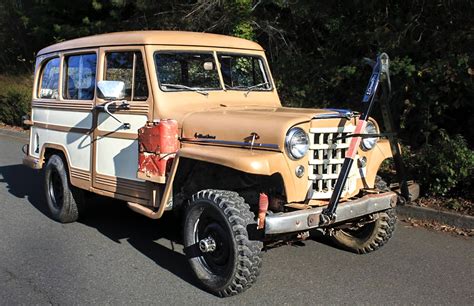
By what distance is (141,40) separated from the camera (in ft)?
16.7

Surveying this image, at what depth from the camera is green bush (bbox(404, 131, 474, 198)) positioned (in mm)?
6344

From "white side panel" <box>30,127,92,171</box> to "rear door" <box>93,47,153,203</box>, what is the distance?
19 cm

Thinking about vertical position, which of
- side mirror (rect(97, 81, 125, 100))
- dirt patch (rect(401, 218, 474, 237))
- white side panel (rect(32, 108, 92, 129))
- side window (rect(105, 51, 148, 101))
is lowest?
dirt patch (rect(401, 218, 474, 237))

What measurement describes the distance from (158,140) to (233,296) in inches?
58.5

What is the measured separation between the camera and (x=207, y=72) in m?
5.42

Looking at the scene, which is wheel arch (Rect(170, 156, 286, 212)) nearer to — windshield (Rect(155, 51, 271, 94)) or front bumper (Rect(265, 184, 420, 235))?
front bumper (Rect(265, 184, 420, 235))

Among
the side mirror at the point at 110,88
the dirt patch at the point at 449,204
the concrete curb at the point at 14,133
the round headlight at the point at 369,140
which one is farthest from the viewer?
the concrete curb at the point at 14,133

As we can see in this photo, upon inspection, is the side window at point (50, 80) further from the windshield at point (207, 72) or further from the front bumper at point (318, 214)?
the front bumper at point (318, 214)

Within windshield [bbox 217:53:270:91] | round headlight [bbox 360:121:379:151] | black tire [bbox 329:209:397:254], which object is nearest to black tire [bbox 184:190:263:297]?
black tire [bbox 329:209:397:254]

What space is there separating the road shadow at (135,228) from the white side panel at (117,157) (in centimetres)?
81

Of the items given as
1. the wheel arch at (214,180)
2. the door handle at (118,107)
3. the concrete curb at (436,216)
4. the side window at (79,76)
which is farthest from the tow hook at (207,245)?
the concrete curb at (436,216)

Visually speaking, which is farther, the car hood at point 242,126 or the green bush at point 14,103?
the green bush at point 14,103

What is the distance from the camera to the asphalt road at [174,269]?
420cm

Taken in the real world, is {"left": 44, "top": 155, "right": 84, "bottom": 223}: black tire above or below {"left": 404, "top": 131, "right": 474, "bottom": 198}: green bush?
below
